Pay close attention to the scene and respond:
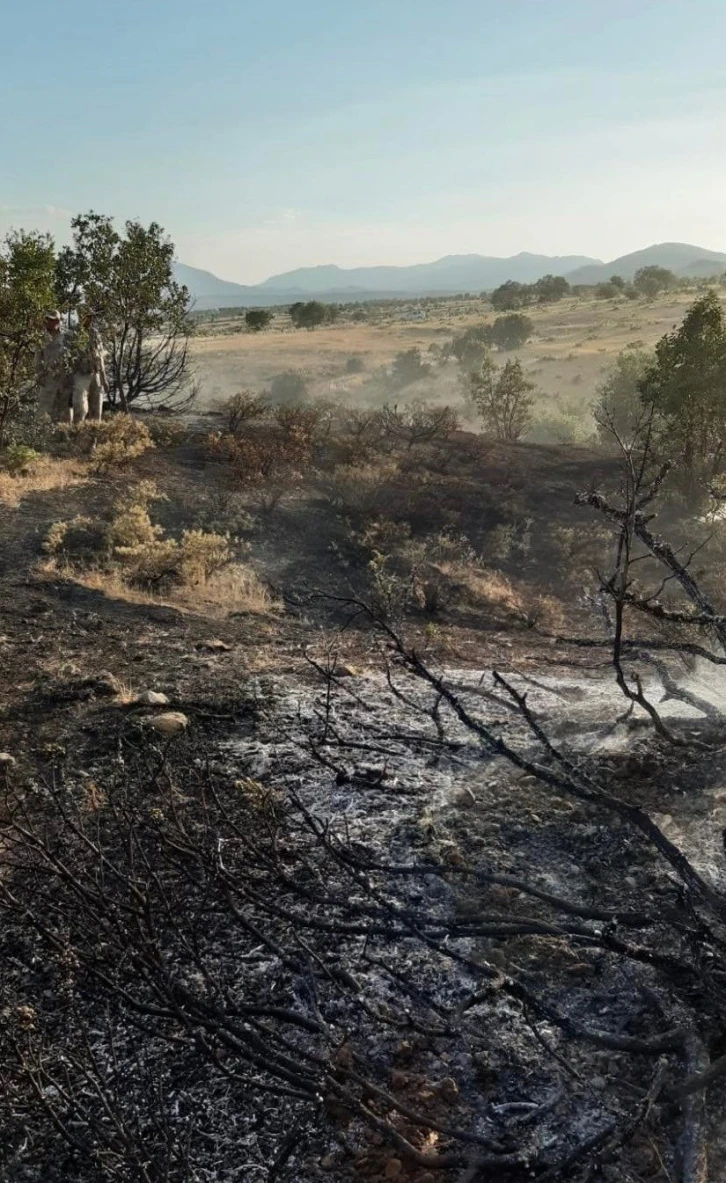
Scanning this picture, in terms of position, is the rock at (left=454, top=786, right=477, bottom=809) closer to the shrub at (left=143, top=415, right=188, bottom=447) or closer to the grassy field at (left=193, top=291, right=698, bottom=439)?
the shrub at (left=143, top=415, right=188, bottom=447)

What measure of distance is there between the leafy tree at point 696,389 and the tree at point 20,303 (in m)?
12.1

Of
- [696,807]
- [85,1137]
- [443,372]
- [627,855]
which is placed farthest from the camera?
[443,372]

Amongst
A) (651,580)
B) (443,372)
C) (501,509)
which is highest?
(443,372)

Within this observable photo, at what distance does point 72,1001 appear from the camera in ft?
11.6

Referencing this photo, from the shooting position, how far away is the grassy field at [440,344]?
1649 inches

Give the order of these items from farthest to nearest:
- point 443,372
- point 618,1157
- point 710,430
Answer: point 443,372, point 710,430, point 618,1157

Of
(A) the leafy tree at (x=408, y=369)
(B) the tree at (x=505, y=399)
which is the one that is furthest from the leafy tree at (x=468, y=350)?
(B) the tree at (x=505, y=399)

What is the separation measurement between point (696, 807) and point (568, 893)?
1300 millimetres

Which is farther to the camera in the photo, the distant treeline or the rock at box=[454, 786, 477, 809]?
the distant treeline

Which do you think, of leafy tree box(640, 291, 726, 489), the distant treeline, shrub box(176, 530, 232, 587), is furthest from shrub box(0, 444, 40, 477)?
the distant treeline

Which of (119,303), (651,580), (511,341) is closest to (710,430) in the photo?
(651,580)

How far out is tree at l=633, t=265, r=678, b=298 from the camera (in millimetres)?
67625

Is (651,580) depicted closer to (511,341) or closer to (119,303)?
(119,303)

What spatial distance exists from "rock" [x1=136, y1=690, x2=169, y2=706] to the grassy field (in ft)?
69.9
